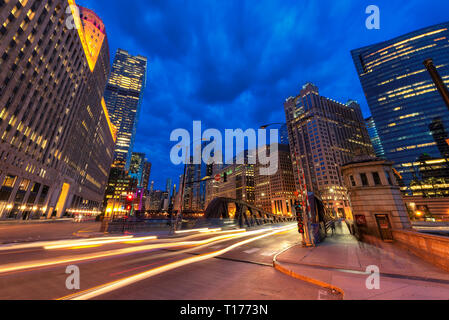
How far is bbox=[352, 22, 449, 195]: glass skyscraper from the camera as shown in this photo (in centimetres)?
8394

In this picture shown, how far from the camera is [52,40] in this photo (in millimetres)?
44500

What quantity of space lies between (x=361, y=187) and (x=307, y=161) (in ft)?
367

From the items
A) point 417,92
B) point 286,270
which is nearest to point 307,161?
point 417,92

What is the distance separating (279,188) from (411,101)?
89.7 metres

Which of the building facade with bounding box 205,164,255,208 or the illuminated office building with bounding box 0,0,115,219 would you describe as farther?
the building facade with bounding box 205,164,255,208

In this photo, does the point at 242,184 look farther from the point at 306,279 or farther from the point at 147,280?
the point at 147,280

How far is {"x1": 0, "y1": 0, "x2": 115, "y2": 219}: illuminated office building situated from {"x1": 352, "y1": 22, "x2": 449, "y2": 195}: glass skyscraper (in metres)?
118

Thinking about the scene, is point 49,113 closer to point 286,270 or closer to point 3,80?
point 3,80

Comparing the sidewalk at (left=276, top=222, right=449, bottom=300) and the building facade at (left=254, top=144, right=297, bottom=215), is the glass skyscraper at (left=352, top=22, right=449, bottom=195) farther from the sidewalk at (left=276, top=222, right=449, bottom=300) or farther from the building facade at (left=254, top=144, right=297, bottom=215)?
the sidewalk at (left=276, top=222, right=449, bottom=300)

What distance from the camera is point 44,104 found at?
44.2 m

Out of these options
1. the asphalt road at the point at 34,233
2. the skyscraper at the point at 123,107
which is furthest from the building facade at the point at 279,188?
the skyscraper at the point at 123,107

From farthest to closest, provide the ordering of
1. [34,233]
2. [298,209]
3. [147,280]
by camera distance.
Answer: [34,233], [298,209], [147,280]

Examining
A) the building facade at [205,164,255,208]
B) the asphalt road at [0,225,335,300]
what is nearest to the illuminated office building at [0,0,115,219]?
the asphalt road at [0,225,335,300]

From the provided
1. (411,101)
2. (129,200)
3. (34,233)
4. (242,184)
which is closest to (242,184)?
(242,184)
